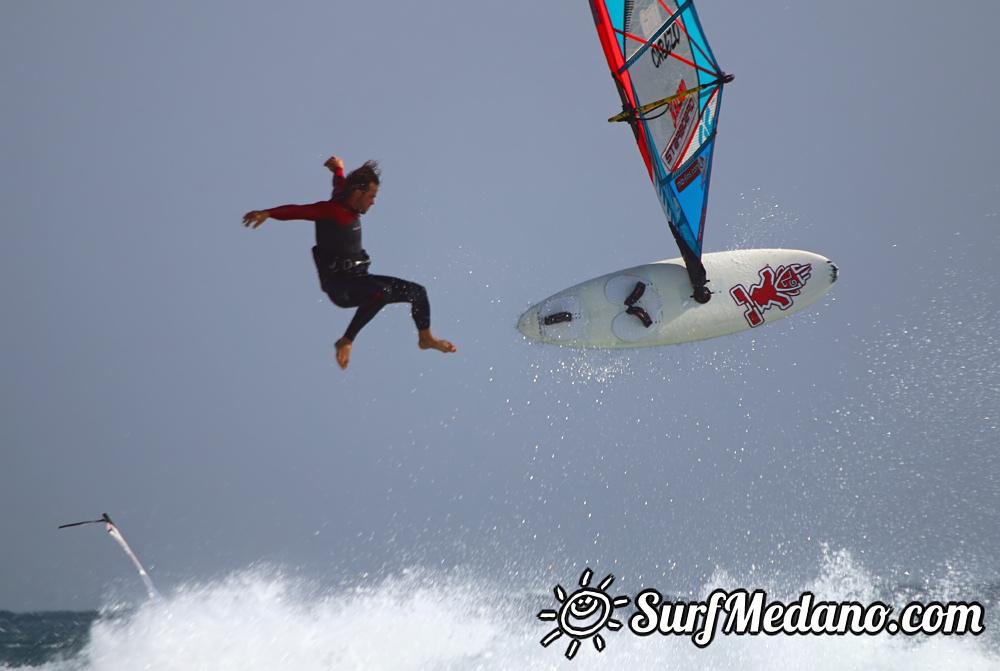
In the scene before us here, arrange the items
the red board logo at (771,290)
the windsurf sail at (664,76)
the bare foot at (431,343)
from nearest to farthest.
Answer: the bare foot at (431,343) < the windsurf sail at (664,76) < the red board logo at (771,290)

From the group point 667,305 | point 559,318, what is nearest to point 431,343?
point 559,318

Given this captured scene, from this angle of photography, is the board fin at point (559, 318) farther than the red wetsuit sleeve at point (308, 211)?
Yes

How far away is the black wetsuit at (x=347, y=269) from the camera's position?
7.55 m

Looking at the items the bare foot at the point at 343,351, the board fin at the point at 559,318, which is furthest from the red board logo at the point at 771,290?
the bare foot at the point at 343,351

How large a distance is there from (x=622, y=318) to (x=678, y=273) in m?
1.12

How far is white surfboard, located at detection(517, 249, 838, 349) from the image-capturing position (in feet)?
37.2

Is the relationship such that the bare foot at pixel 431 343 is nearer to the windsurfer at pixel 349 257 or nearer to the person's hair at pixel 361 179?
the windsurfer at pixel 349 257

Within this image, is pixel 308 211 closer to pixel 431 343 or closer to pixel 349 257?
pixel 349 257

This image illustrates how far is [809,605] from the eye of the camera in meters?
10.2

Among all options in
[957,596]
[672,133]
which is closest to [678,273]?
[672,133]

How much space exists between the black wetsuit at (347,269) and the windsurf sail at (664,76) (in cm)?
443

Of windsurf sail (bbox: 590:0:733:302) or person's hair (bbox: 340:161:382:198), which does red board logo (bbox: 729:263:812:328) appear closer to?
windsurf sail (bbox: 590:0:733:302)

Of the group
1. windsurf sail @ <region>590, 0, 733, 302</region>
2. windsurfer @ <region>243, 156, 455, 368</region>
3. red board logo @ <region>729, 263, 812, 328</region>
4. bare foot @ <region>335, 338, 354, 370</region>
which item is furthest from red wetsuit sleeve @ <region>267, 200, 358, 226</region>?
red board logo @ <region>729, 263, 812, 328</region>

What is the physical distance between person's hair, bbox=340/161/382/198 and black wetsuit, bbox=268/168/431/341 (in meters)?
0.14
